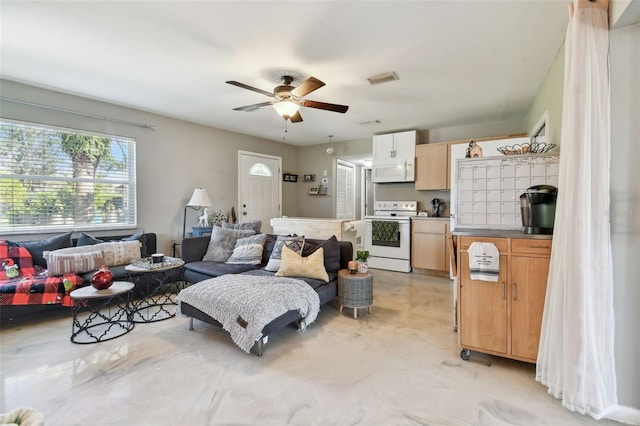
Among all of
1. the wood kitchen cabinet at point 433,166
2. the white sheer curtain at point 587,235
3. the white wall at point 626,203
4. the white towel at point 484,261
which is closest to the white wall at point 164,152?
the wood kitchen cabinet at point 433,166

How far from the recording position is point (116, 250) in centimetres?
354

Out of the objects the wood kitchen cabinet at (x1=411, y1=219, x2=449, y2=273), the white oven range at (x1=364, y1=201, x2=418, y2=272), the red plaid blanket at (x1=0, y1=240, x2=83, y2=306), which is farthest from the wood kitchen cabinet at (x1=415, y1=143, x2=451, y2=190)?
the red plaid blanket at (x1=0, y1=240, x2=83, y2=306)

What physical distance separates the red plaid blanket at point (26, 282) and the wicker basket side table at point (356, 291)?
106 inches

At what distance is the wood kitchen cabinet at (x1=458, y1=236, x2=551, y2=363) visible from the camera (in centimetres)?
199

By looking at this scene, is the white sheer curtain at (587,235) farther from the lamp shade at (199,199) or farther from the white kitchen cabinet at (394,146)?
the lamp shade at (199,199)

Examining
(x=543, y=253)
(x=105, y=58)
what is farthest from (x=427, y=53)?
(x=105, y=58)

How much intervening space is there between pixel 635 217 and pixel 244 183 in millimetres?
5318

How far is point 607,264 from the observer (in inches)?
64.0

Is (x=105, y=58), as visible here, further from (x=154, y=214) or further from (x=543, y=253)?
(x=543, y=253)

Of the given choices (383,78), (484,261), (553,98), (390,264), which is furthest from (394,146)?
(484,261)

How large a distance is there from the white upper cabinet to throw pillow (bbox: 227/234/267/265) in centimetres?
276

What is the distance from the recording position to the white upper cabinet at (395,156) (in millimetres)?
5273

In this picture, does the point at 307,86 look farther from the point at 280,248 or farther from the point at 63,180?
the point at 63,180

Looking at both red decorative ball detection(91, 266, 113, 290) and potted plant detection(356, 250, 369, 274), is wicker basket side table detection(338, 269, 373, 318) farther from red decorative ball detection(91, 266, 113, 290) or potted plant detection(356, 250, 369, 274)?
red decorative ball detection(91, 266, 113, 290)
